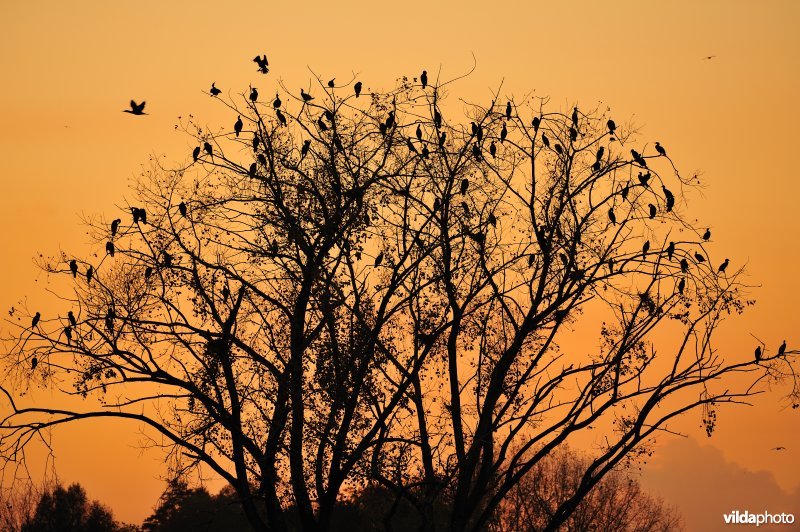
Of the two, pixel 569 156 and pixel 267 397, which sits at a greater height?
pixel 569 156

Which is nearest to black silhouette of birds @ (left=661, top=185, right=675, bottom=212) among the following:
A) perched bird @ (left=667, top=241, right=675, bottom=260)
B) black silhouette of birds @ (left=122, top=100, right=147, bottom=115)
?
perched bird @ (left=667, top=241, right=675, bottom=260)

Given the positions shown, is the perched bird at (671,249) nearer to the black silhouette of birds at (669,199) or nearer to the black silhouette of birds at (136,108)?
the black silhouette of birds at (669,199)

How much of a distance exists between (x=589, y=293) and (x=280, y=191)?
716 cm

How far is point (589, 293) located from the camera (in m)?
24.2

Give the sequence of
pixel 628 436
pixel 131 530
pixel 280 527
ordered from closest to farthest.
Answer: pixel 628 436 → pixel 280 527 → pixel 131 530

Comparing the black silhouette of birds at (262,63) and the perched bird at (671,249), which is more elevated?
the black silhouette of birds at (262,63)

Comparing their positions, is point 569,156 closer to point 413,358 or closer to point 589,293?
point 589,293

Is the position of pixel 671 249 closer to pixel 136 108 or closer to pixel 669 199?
pixel 669 199

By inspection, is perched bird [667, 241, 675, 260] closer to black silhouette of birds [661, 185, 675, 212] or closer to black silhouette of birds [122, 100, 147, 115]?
black silhouette of birds [661, 185, 675, 212]

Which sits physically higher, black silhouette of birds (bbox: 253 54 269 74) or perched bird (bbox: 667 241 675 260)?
black silhouette of birds (bbox: 253 54 269 74)

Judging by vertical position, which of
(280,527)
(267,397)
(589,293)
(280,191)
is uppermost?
(280,191)

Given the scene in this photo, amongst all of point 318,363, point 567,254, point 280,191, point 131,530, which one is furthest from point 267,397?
point 131,530

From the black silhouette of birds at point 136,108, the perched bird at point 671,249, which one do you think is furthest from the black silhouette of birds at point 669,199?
the black silhouette of birds at point 136,108

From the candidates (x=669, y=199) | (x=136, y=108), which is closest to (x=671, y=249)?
(x=669, y=199)
